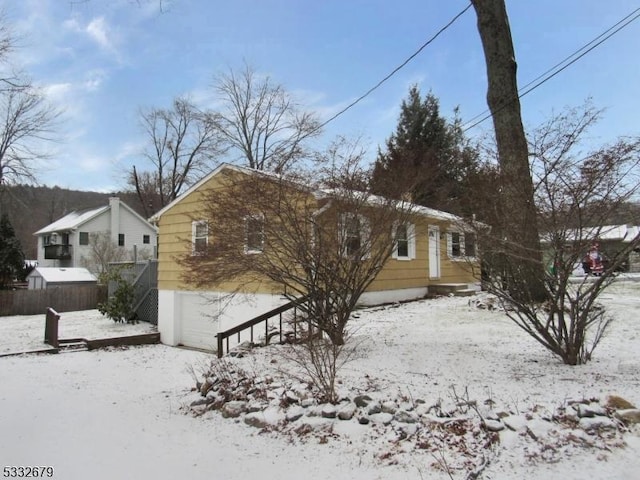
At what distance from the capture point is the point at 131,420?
4.82 m

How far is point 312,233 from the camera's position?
20.0 feet

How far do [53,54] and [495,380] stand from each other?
1177 centimetres

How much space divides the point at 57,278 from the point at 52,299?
7.16 feet

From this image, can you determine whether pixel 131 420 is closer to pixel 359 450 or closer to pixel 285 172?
pixel 359 450

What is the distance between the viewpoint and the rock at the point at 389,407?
12.7 ft

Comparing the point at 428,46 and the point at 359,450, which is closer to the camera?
the point at 359,450

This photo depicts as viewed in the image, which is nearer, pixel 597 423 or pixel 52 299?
pixel 597 423

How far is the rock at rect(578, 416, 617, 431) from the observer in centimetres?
328

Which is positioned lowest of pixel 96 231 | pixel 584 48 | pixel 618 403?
pixel 618 403

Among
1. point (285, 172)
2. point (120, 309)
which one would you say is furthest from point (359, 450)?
point (120, 309)

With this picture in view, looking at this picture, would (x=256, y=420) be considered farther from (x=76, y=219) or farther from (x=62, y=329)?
(x=76, y=219)

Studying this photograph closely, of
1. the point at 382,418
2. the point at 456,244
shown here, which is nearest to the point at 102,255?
the point at 456,244

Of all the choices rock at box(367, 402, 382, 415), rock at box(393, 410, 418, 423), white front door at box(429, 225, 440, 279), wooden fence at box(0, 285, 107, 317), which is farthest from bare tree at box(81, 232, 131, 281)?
rock at box(393, 410, 418, 423)

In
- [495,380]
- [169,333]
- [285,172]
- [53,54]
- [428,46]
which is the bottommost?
[169,333]
